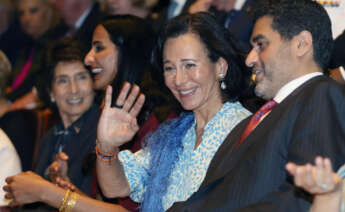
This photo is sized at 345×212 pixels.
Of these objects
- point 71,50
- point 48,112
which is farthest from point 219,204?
point 48,112

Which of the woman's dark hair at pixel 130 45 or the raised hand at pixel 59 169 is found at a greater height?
the woman's dark hair at pixel 130 45

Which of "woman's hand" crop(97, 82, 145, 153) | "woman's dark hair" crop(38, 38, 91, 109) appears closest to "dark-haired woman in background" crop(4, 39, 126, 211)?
"woman's dark hair" crop(38, 38, 91, 109)

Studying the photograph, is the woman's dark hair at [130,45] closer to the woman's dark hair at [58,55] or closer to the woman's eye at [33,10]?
the woman's dark hair at [58,55]

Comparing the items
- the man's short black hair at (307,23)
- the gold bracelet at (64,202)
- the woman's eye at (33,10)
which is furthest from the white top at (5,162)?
the woman's eye at (33,10)

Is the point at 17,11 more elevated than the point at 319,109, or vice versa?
the point at 17,11

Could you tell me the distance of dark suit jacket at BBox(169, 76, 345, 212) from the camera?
1.94 m

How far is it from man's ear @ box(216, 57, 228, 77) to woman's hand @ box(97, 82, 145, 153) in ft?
1.30

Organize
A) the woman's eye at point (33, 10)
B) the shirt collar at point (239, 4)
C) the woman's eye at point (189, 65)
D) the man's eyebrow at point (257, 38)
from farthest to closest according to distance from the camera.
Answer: the woman's eye at point (33, 10)
the shirt collar at point (239, 4)
the woman's eye at point (189, 65)
the man's eyebrow at point (257, 38)

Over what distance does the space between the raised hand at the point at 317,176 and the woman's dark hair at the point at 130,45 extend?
73.8 inches

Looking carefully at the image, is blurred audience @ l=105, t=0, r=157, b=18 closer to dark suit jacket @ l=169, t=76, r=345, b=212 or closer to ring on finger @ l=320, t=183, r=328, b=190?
dark suit jacket @ l=169, t=76, r=345, b=212

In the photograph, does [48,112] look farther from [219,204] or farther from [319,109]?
[319,109]

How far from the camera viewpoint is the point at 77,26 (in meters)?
5.56

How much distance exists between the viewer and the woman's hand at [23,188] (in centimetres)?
307

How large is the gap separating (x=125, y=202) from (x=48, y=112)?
161 centimetres
